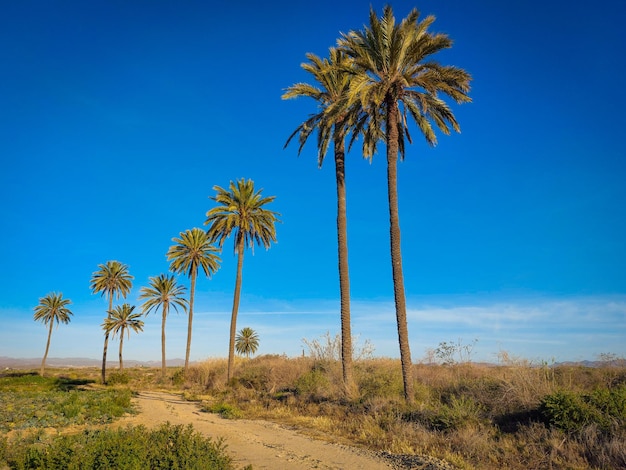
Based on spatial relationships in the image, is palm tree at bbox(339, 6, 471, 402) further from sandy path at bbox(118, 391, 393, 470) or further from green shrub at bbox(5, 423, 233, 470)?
green shrub at bbox(5, 423, 233, 470)

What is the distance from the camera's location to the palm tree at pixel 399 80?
15300 millimetres

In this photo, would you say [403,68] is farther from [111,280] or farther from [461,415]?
[111,280]

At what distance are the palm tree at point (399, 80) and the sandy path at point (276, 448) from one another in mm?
Answer: 5015

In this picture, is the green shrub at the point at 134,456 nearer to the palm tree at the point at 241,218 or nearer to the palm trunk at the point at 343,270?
the palm trunk at the point at 343,270

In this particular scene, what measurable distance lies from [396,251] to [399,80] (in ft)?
22.0

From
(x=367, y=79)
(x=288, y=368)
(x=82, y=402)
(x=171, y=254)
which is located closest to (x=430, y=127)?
(x=367, y=79)

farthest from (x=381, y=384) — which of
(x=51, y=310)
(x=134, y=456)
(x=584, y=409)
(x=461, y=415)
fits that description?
(x=51, y=310)

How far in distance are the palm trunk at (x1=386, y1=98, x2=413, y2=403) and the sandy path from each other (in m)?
4.51

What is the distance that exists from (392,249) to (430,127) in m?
5.68

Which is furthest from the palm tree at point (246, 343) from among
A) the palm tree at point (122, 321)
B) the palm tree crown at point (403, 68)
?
the palm tree crown at point (403, 68)

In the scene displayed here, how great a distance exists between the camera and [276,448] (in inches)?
403

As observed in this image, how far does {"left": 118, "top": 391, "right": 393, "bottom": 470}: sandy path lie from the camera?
861 cm

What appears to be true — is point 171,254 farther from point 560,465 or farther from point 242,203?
point 560,465

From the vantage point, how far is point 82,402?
58.6 ft
